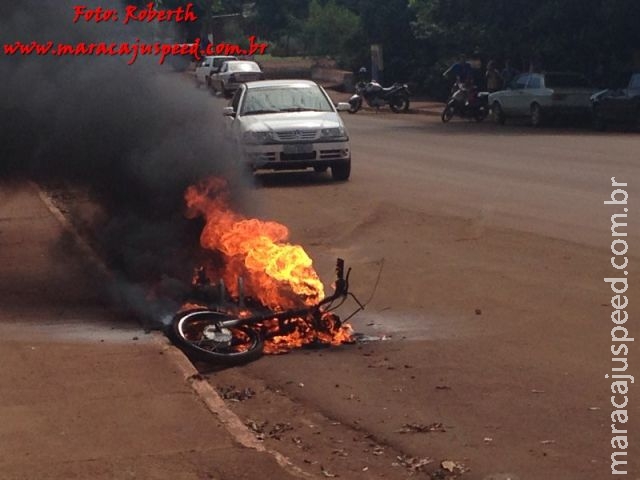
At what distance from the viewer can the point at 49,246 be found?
1292cm

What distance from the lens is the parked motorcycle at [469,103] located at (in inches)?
1416

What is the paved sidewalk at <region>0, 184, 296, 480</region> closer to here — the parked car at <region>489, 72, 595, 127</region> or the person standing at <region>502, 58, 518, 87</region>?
the parked car at <region>489, 72, 595, 127</region>

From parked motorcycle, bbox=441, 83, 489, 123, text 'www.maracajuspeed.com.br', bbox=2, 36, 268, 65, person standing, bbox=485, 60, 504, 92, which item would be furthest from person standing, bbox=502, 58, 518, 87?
text 'www.maracajuspeed.com.br', bbox=2, 36, 268, 65

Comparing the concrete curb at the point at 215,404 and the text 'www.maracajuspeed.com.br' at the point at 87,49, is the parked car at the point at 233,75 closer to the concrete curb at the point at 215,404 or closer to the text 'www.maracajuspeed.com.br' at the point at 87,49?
the text 'www.maracajuspeed.com.br' at the point at 87,49

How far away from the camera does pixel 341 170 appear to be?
18922 mm

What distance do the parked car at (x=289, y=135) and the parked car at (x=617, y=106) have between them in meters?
12.2

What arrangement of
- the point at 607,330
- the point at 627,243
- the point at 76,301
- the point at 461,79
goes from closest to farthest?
1. the point at 607,330
2. the point at 76,301
3. the point at 627,243
4. the point at 461,79

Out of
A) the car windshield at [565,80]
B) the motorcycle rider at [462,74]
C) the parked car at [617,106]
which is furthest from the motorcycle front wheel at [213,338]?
the motorcycle rider at [462,74]

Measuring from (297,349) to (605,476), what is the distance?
128 inches

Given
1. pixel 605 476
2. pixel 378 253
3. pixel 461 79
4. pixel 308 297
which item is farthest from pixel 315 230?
pixel 461 79

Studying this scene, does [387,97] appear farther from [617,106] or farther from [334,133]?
[334,133]

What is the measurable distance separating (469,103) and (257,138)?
61.6 ft

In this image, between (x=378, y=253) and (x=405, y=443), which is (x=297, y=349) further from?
(x=378, y=253)

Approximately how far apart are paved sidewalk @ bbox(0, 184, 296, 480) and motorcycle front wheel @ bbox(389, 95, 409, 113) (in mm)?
31770
